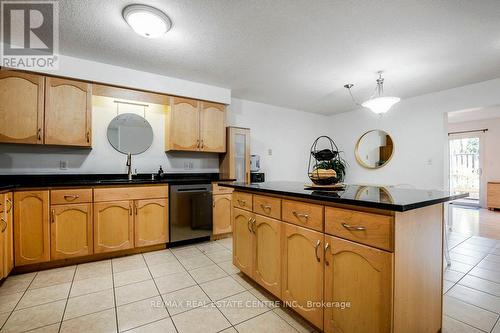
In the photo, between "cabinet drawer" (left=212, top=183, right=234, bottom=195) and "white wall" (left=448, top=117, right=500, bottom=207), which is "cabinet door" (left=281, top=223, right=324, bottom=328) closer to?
"cabinet drawer" (left=212, top=183, right=234, bottom=195)

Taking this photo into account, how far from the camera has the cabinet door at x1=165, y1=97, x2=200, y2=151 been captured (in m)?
3.32

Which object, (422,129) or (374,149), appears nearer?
(422,129)

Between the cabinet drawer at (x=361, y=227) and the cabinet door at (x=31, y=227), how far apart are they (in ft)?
8.97

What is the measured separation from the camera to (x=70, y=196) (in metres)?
2.46

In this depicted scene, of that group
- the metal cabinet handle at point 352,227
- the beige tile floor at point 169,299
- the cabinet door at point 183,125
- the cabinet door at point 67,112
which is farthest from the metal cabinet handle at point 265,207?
the cabinet door at point 67,112

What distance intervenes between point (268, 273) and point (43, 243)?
7.56ft

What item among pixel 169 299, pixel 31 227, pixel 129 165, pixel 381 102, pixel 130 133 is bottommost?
pixel 169 299

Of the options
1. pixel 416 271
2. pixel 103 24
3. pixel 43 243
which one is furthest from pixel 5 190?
pixel 416 271

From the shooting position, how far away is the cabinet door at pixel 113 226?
8.52ft

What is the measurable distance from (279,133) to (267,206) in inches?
133

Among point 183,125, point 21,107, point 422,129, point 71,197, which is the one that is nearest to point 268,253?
point 71,197

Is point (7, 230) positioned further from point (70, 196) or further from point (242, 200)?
point (242, 200)

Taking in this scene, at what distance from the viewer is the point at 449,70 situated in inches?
119

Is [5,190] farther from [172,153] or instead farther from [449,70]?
[449,70]
